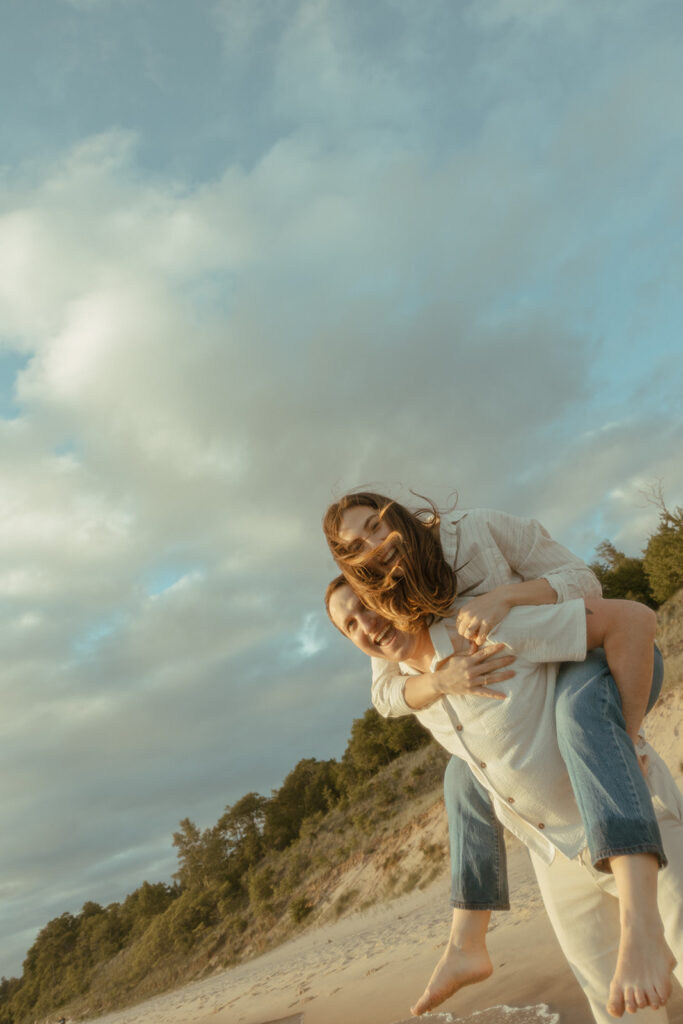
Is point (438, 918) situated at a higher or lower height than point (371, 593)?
lower

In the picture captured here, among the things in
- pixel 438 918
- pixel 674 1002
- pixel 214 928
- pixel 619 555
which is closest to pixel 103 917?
pixel 214 928

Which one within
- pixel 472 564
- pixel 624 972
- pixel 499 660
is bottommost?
pixel 624 972

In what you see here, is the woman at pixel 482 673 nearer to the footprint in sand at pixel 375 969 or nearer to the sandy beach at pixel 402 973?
the sandy beach at pixel 402 973

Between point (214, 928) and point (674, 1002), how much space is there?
2581 cm

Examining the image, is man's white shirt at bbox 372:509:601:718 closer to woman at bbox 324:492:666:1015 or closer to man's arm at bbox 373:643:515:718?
woman at bbox 324:492:666:1015

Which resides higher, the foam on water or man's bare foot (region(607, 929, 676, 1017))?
man's bare foot (region(607, 929, 676, 1017))

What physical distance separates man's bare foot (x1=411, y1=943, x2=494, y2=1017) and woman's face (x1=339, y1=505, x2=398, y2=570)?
1300 millimetres

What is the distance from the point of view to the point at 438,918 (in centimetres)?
1279

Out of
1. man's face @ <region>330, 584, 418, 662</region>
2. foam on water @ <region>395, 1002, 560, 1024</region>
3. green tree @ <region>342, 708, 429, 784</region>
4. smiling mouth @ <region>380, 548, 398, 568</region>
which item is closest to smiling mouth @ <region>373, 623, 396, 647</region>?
man's face @ <region>330, 584, 418, 662</region>

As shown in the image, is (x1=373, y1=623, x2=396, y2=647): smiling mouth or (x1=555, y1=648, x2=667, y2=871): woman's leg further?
(x1=373, y1=623, x2=396, y2=647): smiling mouth

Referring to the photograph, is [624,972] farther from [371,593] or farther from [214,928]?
[214,928]

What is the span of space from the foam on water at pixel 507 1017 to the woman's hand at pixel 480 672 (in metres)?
3.24

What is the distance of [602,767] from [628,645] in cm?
36

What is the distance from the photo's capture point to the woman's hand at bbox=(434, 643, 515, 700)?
234 cm
